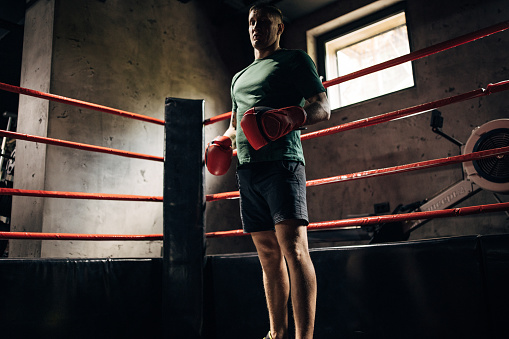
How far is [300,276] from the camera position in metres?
1.21

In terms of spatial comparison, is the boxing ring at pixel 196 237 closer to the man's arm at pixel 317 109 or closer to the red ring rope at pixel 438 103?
the red ring rope at pixel 438 103

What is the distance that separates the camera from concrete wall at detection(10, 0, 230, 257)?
132 inches

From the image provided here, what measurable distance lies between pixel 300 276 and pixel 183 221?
2.46 feet

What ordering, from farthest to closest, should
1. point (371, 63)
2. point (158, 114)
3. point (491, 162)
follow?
point (371, 63), point (158, 114), point (491, 162)

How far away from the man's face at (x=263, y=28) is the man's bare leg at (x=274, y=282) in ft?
2.26

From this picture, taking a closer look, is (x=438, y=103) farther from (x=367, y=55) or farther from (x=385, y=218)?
(x=367, y=55)

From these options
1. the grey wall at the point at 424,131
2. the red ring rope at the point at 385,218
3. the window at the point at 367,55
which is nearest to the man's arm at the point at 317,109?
the red ring rope at the point at 385,218

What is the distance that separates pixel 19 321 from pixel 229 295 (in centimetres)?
81

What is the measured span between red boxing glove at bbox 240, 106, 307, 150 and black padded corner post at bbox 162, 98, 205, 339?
0.68 m

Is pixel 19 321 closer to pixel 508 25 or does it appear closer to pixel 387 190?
pixel 508 25

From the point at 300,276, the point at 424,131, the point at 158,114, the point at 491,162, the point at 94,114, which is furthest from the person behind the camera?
the point at 158,114

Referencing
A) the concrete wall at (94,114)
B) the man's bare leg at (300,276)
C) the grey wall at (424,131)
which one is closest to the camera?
the man's bare leg at (300,276)

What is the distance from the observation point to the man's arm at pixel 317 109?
129 centimetres

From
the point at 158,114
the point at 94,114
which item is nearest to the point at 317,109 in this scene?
the point at 94,114
